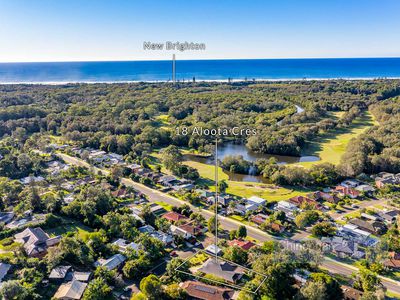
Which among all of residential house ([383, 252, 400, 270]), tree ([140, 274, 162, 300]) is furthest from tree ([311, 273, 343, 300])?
tree ([140, 274, 162, 300])

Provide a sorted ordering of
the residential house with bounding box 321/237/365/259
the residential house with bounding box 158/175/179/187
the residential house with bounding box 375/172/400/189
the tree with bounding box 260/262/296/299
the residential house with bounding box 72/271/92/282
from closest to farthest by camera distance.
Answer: the tree with bounding box 260/262/296/299
the residential house with bounding box 72/271/92/282
the residential house with bounding box 321/237/365/259
the residential house with bounding box 375/172/400/189
the residential house with bounding box 158/175/179/187

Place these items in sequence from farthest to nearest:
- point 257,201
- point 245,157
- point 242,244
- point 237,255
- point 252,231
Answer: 1. point 245,157
2. point 257,201
3. point 252,231
4. point 242,244
5. point 237,255

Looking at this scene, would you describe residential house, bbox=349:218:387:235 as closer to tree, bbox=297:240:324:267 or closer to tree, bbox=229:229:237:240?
tree, bbox=297:240:324:267

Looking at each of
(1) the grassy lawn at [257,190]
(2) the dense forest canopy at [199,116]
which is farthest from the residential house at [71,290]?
(2) the dense forest canopy at [199,116]

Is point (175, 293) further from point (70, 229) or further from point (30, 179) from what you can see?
point (30, 179)

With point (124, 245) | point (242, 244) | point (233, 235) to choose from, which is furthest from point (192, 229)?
point (124, 245)
